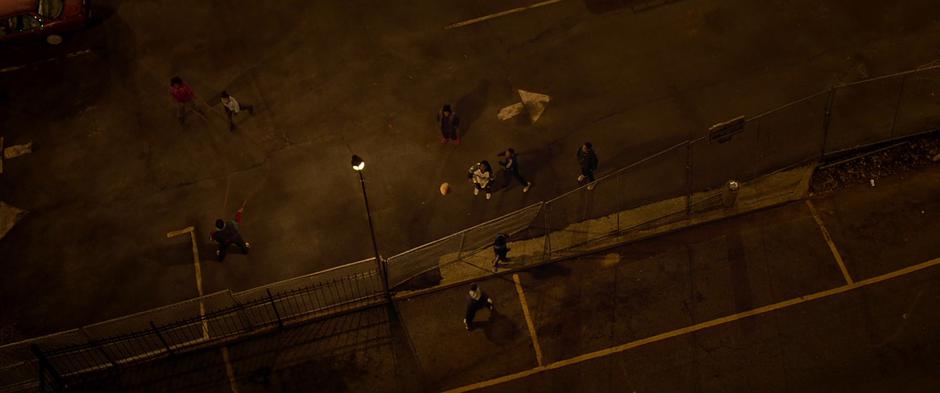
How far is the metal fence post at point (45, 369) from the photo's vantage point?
16328 millimetres

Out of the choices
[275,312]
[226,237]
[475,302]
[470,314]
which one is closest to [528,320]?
[470,314]

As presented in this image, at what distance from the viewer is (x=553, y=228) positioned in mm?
19234

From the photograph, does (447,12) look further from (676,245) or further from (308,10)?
(676,245)

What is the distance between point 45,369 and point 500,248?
391 inches

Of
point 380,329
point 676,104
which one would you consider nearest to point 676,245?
point 676,104

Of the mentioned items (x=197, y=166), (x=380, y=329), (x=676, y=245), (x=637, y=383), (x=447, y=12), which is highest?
(x=447, y=12)

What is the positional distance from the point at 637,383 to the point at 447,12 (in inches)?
485

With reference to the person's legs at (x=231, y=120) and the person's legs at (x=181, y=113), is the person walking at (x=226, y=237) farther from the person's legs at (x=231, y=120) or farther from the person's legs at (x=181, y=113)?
the person's legs at (x=181, y=113)

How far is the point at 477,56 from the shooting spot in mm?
22859

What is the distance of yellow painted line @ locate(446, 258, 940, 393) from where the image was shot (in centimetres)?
1720

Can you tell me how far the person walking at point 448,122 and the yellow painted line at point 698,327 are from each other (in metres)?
6.38

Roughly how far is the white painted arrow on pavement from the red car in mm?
12676

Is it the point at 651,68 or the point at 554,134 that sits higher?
the point at 651,68

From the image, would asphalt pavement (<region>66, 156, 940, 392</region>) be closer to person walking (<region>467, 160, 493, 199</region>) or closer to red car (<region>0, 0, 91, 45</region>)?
person walking (<region>467, 160, 493, 199</region>)
